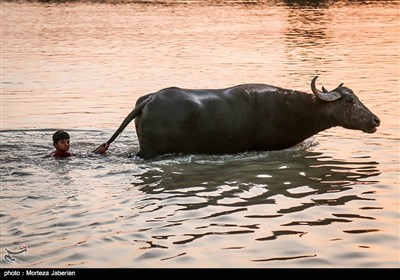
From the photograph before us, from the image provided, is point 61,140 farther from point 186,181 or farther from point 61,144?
point 186,181

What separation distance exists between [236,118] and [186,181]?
68.8 inches

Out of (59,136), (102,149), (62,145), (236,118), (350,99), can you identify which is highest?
(350,99)

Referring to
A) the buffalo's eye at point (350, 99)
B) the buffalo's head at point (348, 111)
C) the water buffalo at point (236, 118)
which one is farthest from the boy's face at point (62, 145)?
the buffalo's eye at point (350, 99)

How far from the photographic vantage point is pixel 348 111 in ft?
41.6

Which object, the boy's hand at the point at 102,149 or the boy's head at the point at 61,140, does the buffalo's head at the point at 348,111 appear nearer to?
the boy's hand at the point at 102,149

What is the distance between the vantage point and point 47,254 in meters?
7.90

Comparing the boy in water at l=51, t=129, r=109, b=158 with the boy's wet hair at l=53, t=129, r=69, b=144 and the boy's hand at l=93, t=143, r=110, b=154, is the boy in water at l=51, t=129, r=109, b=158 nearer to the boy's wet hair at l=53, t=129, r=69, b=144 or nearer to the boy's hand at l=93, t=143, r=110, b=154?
the boy's wet hair at l=53, t=129, r=69, b=144

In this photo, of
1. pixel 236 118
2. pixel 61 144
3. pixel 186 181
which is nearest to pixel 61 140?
pixel 61 144

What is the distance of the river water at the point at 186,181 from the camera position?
26.5 feet

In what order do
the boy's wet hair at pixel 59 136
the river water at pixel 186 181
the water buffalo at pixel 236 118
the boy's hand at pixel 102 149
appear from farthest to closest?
1. the boy's hand at pixel 102 149
2. the boy's wet hair at pixel 59 136
3. the water buffalo at pixel 236 118
4. the river water at pixel 186 181

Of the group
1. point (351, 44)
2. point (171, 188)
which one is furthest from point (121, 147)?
point (351, 44)

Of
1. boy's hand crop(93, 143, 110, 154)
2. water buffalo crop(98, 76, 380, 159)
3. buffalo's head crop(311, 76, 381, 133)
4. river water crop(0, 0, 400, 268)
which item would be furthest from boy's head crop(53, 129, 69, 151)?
buffalo's head crop(311, 76, 381, 133)

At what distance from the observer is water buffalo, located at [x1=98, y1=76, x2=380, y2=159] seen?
1178 centimetres

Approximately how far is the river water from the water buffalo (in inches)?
7.9
